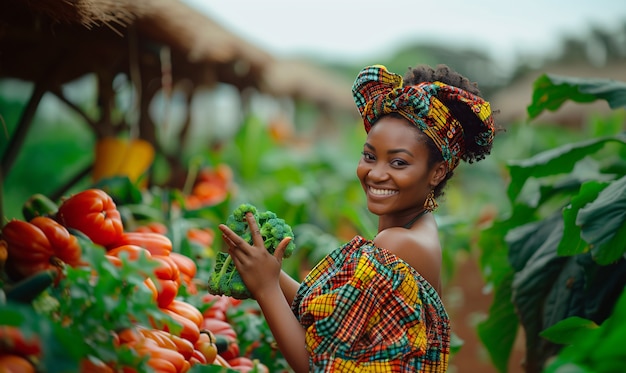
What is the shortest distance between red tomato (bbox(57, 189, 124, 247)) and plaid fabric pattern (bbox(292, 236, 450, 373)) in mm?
780

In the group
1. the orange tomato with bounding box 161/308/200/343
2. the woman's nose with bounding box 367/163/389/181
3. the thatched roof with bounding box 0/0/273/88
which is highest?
the thatched roof with bounding box 0/0/273/88

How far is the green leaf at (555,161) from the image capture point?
2.72 m

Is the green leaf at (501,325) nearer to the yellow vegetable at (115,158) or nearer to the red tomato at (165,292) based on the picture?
the red tomato at (165,292)

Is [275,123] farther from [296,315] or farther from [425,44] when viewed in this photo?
[425,44]

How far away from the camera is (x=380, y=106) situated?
186 cm

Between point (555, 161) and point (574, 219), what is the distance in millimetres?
487

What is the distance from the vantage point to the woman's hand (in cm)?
174

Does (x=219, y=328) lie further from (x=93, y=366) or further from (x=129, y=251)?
(x=93, y=366)

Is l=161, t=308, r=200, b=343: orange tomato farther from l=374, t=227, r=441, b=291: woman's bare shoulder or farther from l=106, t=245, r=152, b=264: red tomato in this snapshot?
l=374, t=227, r=441, b=291: woman's bare shoulder

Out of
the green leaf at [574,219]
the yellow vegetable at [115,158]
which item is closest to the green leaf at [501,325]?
the green leaf at [574,219]

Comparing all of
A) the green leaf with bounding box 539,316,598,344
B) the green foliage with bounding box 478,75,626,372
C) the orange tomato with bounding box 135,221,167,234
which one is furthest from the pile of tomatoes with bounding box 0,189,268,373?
the green foliage with bounding box 478,75,626,372

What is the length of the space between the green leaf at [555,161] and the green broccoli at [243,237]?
1.39 metres

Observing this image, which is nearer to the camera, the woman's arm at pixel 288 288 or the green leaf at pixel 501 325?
the woman's arm at pixel 288 288

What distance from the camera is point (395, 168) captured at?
1797 millimetres
